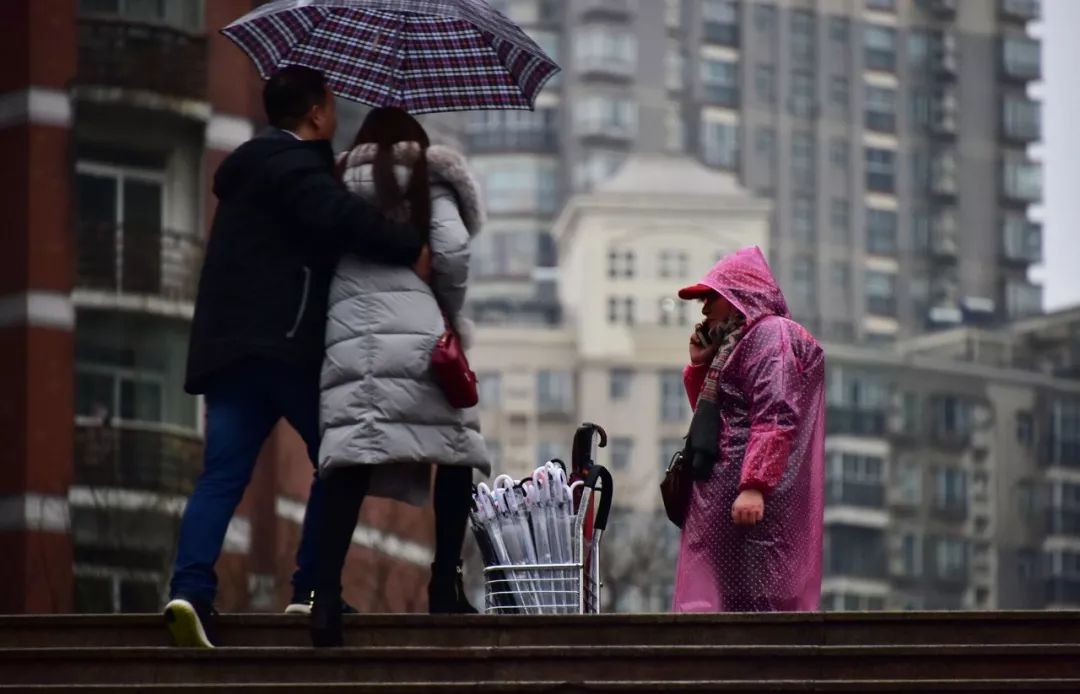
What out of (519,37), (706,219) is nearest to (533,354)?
(706,219)

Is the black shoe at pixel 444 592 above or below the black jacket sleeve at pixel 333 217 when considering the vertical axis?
below

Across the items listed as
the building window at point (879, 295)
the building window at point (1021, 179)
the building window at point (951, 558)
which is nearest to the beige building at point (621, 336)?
Answer: the building window at point (879, 295)

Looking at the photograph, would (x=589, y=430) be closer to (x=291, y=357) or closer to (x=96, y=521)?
(x=291, y=357)

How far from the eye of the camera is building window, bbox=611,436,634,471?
348 feet

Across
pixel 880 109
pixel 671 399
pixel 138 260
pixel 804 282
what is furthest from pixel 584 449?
pixel 880 109

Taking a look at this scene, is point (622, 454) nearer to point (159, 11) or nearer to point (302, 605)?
point (159, 11)

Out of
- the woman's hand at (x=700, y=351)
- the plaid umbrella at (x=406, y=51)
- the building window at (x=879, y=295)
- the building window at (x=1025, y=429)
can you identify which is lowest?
the woman's hand at (x=700, y=351)

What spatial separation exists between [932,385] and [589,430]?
101756 millimetres

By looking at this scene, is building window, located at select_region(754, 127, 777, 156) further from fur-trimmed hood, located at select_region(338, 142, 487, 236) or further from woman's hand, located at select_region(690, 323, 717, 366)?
fur-trimmed hood, located at select_region(338, 142, 487, 236)

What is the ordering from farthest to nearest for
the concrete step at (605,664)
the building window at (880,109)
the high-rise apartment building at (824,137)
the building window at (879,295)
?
1. the building window at (880,109)
2. the building window at (879,295)
3. the high-rise apartment building at (824,137)
4. the concrete step at (605,664)

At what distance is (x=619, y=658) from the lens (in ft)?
31.4

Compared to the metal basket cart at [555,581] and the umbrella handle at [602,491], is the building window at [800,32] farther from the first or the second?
the metal basket cart at [555,581]

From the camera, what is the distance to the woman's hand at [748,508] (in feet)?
33.2

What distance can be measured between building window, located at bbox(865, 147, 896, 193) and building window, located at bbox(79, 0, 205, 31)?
85330 mm
